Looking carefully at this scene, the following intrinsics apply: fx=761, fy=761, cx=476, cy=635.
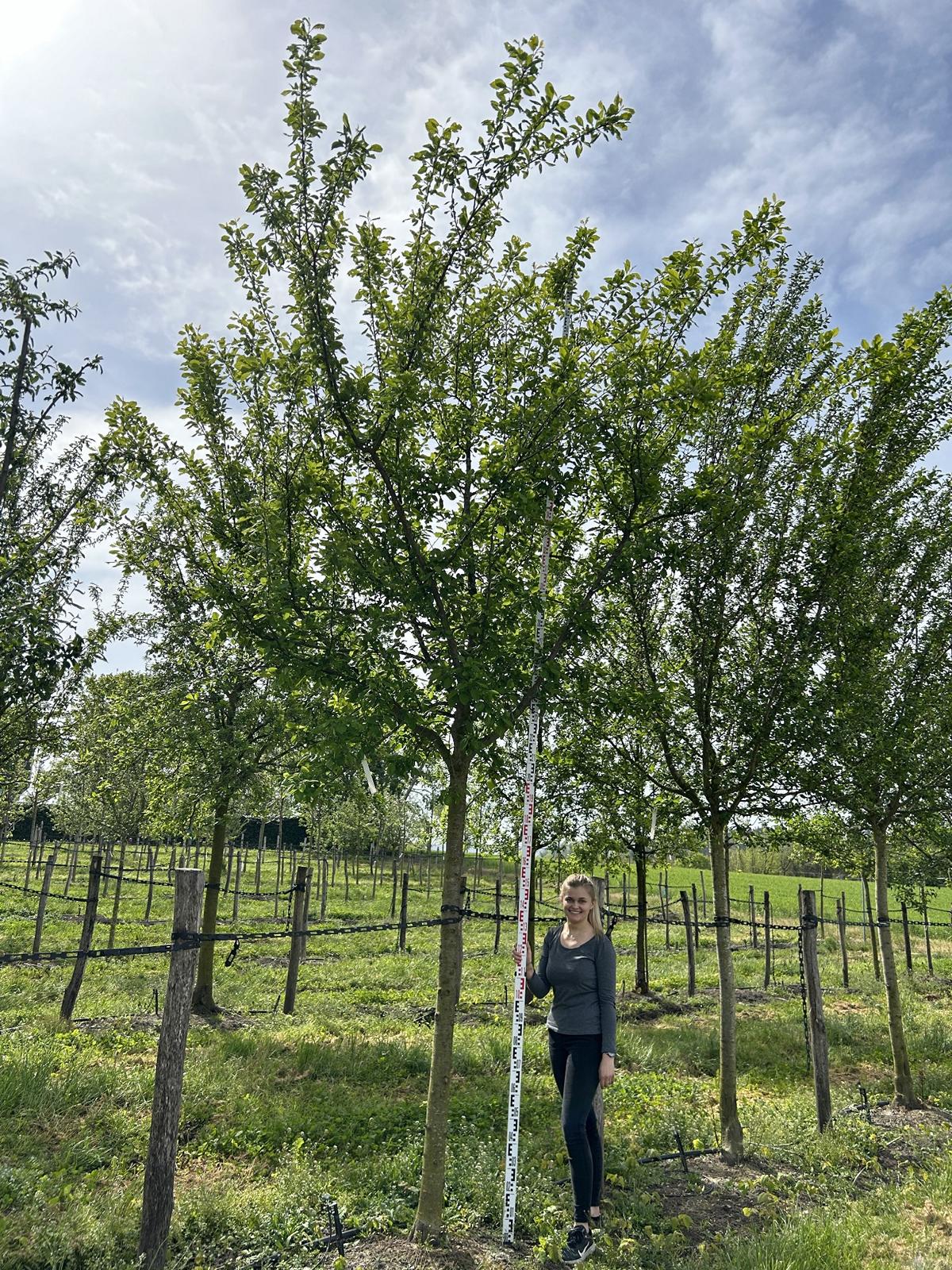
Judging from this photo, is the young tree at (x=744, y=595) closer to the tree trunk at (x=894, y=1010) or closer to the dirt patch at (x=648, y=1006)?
the tree trunk at (x=894, y=1010)

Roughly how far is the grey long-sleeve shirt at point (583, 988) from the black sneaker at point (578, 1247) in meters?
0.99

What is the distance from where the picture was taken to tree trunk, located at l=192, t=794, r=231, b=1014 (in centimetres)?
1106

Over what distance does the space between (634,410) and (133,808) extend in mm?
19015

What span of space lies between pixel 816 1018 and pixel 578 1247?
381cm

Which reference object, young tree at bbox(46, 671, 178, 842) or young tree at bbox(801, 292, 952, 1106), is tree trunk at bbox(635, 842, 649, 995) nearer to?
young tree at bbox(801, 292, 952, 1106)

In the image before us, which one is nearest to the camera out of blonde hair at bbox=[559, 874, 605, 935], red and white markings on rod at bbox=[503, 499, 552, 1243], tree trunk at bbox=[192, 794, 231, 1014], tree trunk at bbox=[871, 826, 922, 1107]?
red and white markings on rod at bbox=[503, 499, 552, 1243]

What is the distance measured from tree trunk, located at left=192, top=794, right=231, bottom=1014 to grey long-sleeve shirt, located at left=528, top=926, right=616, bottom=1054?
22.9 feet

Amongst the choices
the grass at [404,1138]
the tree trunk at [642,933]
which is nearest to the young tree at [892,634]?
the grass at [404,1138]

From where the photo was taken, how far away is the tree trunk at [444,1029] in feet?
15.4

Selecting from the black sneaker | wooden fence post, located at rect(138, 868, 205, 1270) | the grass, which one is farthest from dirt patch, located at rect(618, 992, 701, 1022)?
wooden fence post, located at rect(138, 868, 205, 1270)

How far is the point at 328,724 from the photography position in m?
4.37

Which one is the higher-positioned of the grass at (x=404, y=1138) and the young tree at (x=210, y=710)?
the young tree at (x=210, y=710)

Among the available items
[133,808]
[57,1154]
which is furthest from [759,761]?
[133,808]

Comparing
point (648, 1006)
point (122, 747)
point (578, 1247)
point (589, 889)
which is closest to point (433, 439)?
point (589, 889)
